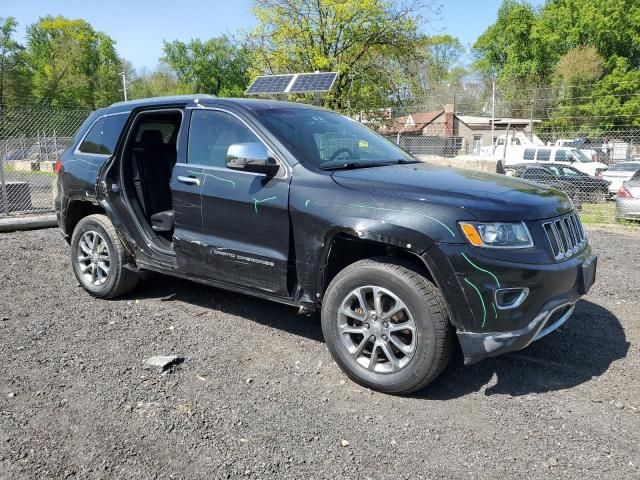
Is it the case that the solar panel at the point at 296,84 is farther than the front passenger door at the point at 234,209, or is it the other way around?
the solar panel at the point at 296,84

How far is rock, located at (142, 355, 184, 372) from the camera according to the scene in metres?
3.84

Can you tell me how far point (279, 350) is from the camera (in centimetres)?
417

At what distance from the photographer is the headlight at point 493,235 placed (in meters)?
3.16

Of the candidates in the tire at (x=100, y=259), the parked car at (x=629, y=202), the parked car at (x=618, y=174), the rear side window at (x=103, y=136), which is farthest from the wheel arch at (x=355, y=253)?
the parked car at (x=618, y=174)

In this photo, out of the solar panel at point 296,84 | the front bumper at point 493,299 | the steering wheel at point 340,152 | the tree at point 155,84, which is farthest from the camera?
the tree at point 155,84

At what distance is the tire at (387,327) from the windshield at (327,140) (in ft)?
3.01

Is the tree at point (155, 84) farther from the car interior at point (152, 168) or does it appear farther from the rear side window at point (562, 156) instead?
the car interior at point (152, 168)


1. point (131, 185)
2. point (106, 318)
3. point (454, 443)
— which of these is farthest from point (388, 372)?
point (131, 185)

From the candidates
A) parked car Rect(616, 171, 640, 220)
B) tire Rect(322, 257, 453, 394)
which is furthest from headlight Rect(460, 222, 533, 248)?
parked car Rect(616, 171, 640, 220)

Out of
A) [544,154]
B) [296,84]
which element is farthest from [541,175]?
[296,84]

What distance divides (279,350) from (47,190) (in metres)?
13.4

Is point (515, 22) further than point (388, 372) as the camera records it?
Yes

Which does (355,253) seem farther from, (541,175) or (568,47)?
(568,47)

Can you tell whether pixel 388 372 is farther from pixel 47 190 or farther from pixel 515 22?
pixel 515 22
